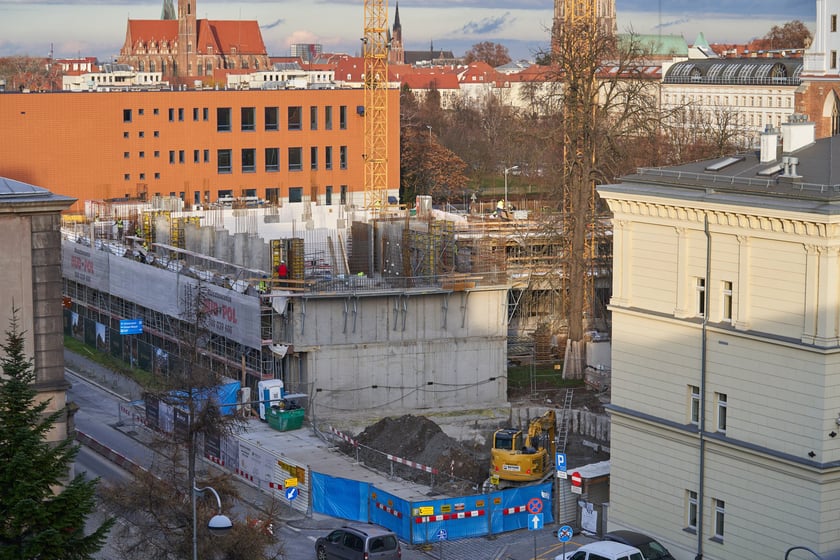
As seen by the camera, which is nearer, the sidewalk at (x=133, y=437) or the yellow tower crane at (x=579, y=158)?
the sidewalk at (x=133, y=437)

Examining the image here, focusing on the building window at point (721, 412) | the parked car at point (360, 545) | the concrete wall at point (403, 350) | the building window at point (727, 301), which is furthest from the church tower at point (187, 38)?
the building window at point (721, 412)

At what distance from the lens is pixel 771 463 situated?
26.3 m

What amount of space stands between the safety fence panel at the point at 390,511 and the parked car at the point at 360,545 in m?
1.53

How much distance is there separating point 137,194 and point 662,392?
5020 centimetres

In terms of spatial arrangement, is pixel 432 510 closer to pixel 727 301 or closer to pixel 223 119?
pixel 727 301

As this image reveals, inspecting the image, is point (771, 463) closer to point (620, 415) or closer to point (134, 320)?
point (620, 415)

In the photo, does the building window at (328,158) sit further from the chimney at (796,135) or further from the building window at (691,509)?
the building window at (691,509)

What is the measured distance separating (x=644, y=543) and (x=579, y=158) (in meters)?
23.8

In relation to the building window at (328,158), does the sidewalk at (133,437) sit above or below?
below

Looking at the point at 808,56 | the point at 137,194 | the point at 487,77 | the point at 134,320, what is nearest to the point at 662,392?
the point at 134,320

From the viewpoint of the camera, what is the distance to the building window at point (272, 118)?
254ft

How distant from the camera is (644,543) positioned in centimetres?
2762

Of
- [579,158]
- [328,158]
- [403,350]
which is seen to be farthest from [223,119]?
[403,350]

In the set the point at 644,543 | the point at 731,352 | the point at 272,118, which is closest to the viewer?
the point at 731,352
